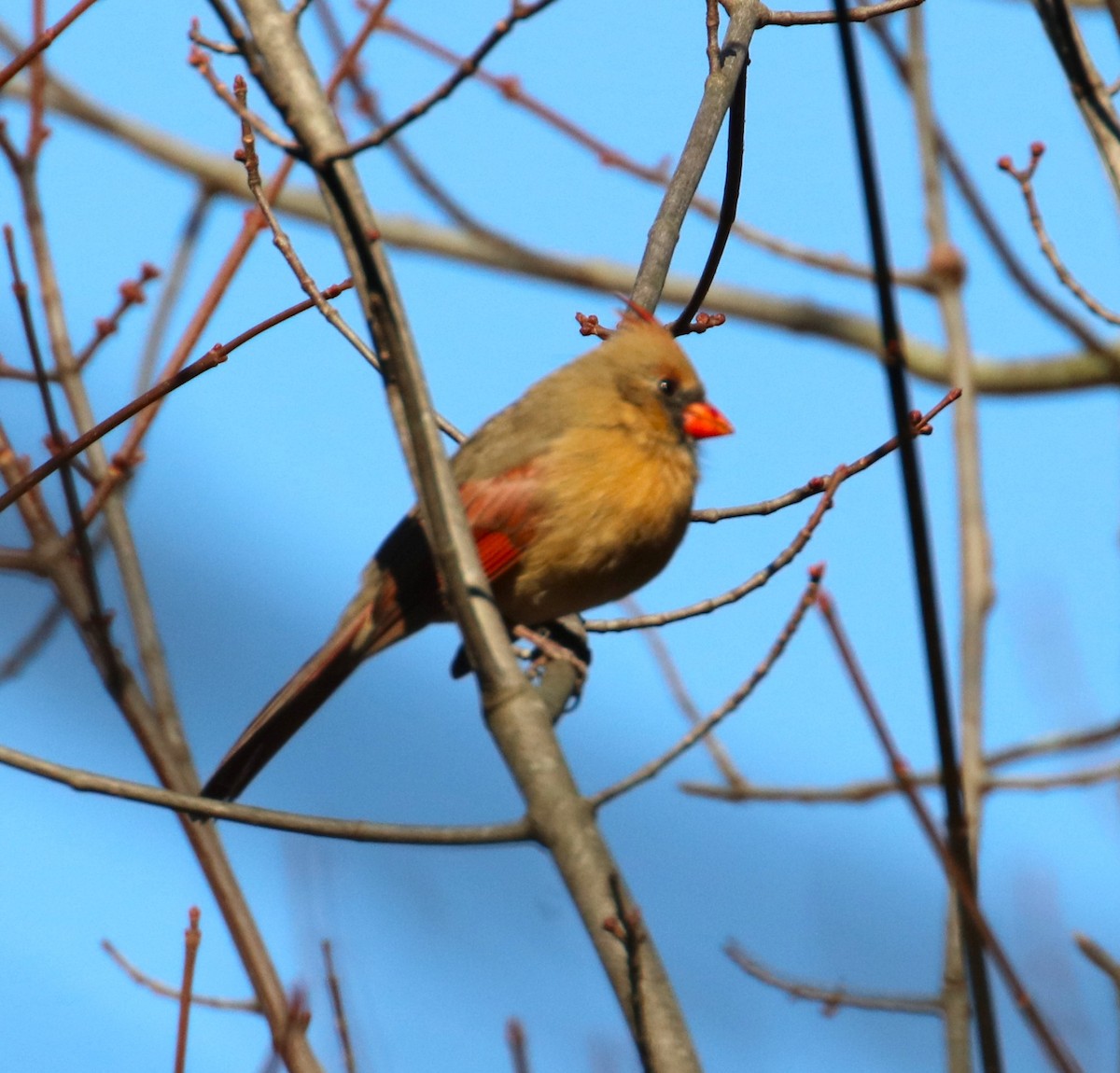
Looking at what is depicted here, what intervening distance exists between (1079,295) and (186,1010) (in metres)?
2.07

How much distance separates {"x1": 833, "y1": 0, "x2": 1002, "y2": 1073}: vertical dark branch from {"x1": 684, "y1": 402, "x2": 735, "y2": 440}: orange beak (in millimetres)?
2072

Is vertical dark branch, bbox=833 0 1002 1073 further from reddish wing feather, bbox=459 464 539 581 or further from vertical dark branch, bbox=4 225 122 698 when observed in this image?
reddish wing feather, bbox=459 464 539 581

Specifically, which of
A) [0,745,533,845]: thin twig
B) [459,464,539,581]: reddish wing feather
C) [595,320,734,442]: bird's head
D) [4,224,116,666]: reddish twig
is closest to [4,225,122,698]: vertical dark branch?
[4,224,116,666]: reddish twig

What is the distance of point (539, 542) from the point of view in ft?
10.4

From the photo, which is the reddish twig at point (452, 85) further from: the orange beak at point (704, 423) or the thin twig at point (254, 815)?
the orange beak at point (704, 423)

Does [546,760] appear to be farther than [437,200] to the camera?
No

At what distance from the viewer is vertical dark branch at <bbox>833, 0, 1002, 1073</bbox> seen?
1259 millimetres

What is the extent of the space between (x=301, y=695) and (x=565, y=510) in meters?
0.62

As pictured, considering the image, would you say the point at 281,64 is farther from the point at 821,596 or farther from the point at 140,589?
the point at 140,589

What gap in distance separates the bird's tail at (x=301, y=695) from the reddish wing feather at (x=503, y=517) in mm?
222

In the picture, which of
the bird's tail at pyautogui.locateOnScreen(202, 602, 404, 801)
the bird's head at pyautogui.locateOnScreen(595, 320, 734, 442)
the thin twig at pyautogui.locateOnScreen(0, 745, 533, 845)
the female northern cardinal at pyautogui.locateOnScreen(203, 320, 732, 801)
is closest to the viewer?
the thin twig at pyautogui.locateOnScreen(0, 745, 533, 845)

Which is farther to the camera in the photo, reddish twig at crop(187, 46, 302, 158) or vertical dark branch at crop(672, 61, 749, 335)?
vertical dark branch at crop(672, 61, 749, 335)

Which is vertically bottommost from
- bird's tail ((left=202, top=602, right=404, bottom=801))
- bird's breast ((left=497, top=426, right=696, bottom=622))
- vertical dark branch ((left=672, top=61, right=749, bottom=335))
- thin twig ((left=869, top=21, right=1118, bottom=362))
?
bird's tail ((left=202, top=602, right=404, bottom=801))

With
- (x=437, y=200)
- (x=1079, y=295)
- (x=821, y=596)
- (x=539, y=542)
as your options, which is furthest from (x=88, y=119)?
(x=821, y=596)
